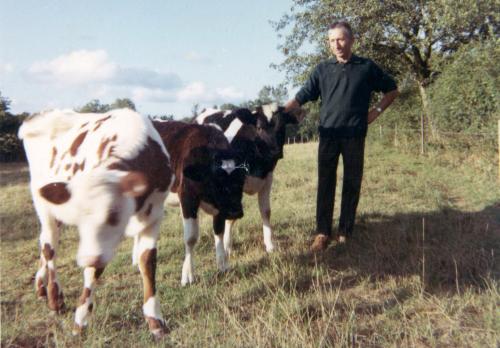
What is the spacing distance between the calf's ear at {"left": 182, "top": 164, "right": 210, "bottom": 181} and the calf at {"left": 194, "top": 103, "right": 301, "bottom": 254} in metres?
1.25

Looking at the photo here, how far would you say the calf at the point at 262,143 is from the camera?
618 cm

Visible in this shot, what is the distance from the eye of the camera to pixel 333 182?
612 cm

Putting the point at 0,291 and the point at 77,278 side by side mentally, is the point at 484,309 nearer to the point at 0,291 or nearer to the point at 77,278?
the point at 77,278

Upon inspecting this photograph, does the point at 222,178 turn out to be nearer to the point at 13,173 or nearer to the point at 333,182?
the point at 333,182

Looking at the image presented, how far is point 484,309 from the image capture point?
12.1ft

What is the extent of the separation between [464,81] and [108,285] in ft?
41.7

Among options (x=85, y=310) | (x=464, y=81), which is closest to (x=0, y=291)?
(x=85, y=310)

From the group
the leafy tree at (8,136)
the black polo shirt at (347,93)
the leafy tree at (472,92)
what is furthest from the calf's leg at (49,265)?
the leafy tree at (8,136)

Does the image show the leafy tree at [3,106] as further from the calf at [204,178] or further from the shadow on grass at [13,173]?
the calf at [204,178]

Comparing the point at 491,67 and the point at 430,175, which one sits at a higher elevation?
the point at 491,67

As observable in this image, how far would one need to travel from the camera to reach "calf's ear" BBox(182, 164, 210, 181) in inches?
192

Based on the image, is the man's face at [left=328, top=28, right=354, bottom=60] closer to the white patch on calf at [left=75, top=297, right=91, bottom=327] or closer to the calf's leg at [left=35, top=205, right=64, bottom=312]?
the calf's leg at [left=35, top=205, right=64, bottom=312]

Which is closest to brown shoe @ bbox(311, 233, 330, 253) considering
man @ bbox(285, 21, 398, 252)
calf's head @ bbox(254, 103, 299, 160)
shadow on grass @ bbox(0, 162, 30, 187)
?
man @ bbox(285, 21, 398, 252)

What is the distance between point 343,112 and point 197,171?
2146mm
